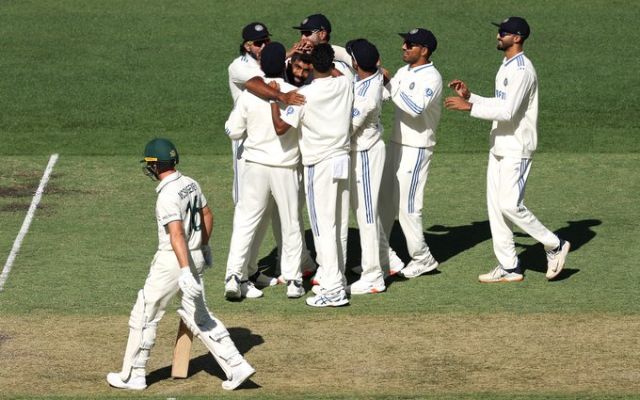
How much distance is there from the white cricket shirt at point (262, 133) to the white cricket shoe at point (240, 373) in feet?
8.93

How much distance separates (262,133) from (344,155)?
2.68ft

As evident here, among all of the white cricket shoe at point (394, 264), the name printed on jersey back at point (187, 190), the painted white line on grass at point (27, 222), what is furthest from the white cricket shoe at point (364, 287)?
the painted white line on grass at point (27, 222)

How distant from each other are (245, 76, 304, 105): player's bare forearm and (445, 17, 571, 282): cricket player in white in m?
1.65

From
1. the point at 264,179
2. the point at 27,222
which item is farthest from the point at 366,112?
the point at 27,222

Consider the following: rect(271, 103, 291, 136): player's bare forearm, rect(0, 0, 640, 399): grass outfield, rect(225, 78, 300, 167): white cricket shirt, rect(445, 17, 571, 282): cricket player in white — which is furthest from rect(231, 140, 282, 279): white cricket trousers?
rect(445, 17, 571, 282): cricket player in white

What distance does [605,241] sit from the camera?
1465 cm

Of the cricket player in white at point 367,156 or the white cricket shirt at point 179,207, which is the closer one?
the white cricket shirt at point 179,207

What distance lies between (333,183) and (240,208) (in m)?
0.99

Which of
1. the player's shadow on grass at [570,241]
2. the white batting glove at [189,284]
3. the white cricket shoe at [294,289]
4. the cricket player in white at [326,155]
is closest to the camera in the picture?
the white batting glove at [189,284]

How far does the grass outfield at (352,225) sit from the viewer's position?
432 inches

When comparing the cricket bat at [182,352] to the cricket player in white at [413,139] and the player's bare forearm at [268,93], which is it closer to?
the player's bare forearm at [268,93]

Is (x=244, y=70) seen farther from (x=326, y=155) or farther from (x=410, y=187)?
(x=410, y=187)

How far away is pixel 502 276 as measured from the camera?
13391mm

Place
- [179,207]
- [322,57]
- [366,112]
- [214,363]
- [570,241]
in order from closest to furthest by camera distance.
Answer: [179,207] < [214,363] < [322,57] < [366,112] < [570,241]
